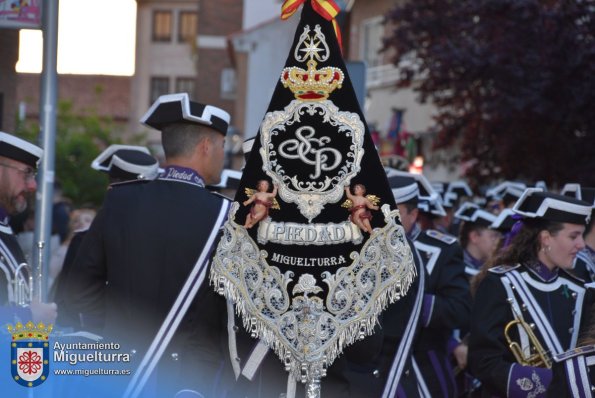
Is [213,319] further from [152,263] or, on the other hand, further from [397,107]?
[397,107]

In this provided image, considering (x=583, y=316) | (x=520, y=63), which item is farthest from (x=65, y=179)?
(x=583, y=316)

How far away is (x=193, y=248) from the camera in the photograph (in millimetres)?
6305

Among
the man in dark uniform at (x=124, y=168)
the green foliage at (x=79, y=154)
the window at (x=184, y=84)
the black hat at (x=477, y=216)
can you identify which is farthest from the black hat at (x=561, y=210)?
the window at (x=184, y=84)

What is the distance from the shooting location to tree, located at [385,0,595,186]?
52.9 ft

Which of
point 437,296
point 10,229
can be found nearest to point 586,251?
point 437,296

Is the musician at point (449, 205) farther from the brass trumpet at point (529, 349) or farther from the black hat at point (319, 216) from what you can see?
the black hat at point (319, 216)

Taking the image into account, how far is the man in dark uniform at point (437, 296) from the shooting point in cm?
826

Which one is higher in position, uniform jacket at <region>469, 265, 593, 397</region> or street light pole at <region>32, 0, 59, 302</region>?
street light pole at <region>32, 0, 59, 302</region>

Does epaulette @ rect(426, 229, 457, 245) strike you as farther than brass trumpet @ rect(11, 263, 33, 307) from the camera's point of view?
Yes

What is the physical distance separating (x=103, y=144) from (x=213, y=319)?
4086 centimetres

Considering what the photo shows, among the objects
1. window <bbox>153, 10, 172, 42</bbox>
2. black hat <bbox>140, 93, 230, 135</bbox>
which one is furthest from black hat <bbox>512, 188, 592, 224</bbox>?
window <bbox>153, 10, 172, 42</bbox>

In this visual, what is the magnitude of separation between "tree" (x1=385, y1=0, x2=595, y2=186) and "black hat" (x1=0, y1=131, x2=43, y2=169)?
9799mm

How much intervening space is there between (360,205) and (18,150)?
220 cm

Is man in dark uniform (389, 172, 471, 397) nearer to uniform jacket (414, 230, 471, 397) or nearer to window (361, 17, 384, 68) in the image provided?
uniform jacket (414, 230, 471, 397)
